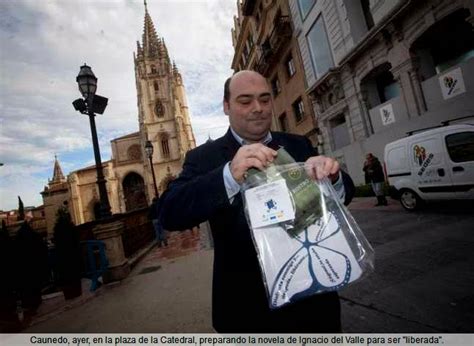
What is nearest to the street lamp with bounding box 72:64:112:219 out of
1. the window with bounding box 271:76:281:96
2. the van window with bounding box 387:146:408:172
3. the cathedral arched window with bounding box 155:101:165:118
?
the van window with bounding box 387:146:408:172

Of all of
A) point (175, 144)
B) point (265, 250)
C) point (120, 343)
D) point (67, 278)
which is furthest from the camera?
point (175, 144)

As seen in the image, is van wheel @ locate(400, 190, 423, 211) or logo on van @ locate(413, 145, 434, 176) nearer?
logo on van @ locate(413, 145, 434, 176)

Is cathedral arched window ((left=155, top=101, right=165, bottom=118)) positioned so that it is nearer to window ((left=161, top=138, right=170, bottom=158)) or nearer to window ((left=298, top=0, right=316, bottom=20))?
window ((left=161, top=138, right=170, bottom=158))

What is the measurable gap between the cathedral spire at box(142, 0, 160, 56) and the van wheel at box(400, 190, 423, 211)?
60.1m

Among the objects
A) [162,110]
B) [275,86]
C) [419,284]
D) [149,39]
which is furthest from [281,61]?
[149,39]

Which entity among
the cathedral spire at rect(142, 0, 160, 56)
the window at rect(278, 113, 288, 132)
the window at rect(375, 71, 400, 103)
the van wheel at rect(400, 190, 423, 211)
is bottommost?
the van wheel at rect(400, 190, 423, 211)

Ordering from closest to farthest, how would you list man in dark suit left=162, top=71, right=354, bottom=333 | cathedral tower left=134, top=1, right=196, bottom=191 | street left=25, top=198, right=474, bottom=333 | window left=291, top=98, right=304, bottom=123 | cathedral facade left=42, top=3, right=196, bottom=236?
man in dark suit left=162, top=71, right=354, bottom=333
street left=25, top=198, right=474, bottom=333
window left=291, top=98, right=304, bottom=123
cathedral facade left=42, top=3, right=196, bottom=236
cathedral tower left=134, top=1, right=196, bottom=191

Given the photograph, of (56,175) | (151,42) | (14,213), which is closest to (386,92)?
(14,213)

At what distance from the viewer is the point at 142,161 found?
53906mm

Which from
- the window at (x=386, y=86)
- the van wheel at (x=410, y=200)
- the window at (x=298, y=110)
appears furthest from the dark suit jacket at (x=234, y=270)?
the window at (x=298, y=110)

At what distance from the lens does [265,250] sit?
1069 millimetres

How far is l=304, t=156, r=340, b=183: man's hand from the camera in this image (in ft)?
3.77

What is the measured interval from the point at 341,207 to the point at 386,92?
563 inches

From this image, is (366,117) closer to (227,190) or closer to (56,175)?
(227,190)
